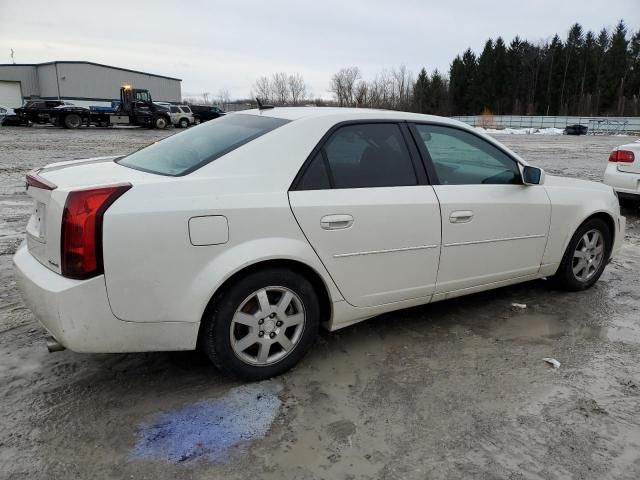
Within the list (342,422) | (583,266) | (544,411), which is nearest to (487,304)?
(583,266)

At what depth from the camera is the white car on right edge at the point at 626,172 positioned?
739 centimetres

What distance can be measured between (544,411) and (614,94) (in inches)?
3585

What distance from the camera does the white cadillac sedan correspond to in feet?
8.07

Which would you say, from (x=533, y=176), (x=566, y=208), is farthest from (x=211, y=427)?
(x=566, y=208)

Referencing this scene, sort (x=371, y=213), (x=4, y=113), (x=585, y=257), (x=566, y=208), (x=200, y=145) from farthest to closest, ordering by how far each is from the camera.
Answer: (x=4, y=113) → (x=585, y=257) → (x=566, y=208) → (x=200, y=145) → (x=371, y=213)

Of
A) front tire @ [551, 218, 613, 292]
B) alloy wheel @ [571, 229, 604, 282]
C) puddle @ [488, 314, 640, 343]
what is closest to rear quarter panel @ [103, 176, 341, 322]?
puddle @ [488, 314, 640, 343]

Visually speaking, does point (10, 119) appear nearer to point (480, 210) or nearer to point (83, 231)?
point (83, 231)

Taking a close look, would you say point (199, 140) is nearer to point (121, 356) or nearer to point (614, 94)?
point (121, 356)

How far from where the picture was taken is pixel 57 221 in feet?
8.13

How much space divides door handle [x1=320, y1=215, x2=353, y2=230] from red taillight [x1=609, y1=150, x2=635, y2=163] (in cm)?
639

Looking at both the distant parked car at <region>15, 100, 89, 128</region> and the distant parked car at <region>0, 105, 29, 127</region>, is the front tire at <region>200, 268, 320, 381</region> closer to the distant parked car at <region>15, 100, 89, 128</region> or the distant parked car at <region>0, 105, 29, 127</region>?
the distant parked car at <region>15, 100, 89, 128</region>

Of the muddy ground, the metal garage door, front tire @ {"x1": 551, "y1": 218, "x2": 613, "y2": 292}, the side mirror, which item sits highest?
the metal garage door

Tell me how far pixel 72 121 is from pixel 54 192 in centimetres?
3291

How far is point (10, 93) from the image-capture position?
166 ft
